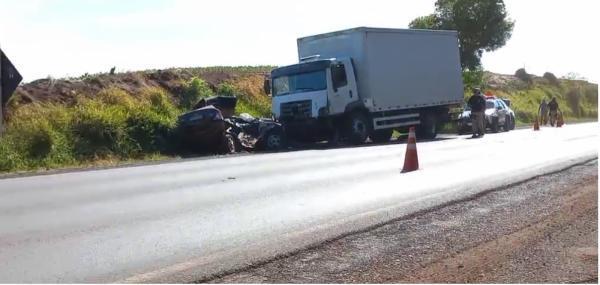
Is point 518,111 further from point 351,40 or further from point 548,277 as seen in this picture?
point 548,277

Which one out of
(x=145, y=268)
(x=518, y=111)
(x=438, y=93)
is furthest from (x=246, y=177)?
(x=518, y=111)

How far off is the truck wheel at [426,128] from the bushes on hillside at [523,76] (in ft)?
147

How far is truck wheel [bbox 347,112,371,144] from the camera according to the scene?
83.9 feet

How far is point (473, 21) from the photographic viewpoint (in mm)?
47438

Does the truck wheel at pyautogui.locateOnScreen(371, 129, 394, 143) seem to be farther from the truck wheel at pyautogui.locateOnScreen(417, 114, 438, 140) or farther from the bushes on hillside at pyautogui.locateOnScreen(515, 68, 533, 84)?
the bushes on hillside at pyautogui.locateOnScreen(515, 68, 533, 84)

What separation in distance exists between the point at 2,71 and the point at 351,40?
11.8 meters

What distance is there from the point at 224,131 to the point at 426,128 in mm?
9707

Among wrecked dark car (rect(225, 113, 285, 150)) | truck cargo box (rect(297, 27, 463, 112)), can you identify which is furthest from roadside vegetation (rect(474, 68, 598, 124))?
wrecked dark car (rect(225, 113, 285, 150))

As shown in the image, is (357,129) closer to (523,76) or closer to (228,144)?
(228,144)

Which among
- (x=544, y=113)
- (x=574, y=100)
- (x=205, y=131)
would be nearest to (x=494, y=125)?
(x=544, y=113)

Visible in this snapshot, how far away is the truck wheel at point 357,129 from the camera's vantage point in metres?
25.6

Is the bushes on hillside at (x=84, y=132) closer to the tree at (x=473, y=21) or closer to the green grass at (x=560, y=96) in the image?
the tree at (x=473, y=21)

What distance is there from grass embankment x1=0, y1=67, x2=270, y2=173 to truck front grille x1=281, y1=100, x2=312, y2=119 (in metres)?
3.73

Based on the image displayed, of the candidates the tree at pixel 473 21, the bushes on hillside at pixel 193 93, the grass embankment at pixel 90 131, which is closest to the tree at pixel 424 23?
the tree at pixel 473 21
